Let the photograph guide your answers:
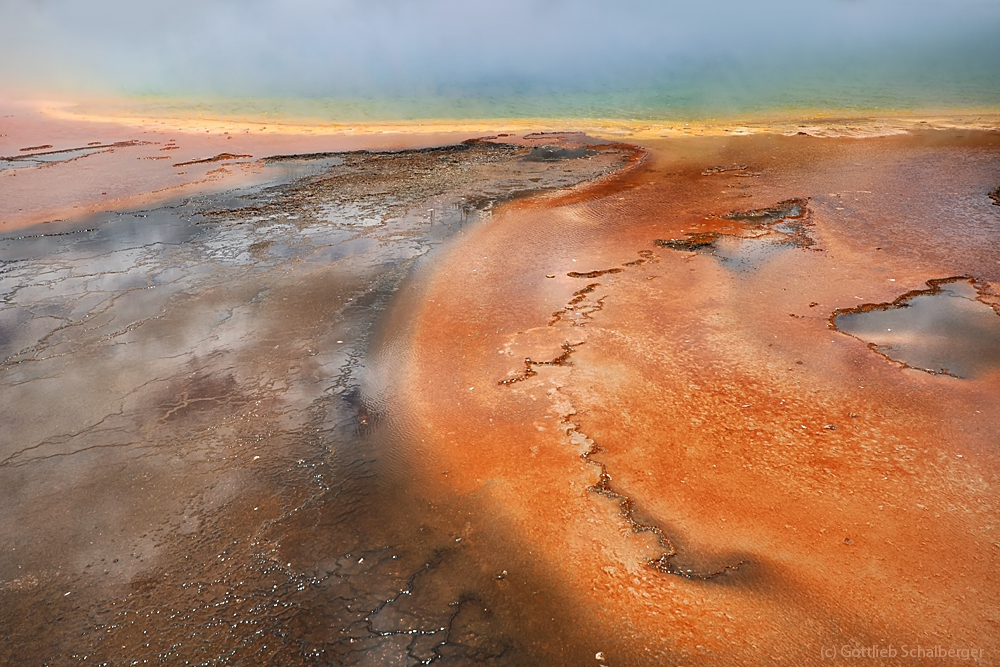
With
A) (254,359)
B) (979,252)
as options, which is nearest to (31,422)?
(254,359)

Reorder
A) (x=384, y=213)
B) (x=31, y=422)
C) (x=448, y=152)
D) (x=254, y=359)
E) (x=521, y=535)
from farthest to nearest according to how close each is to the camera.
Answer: (x=448, y=152), (x=384, y=213), (x=254, y=359), (x=31, y=422), (x=521, y=535)

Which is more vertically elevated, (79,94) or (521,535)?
(79,94)

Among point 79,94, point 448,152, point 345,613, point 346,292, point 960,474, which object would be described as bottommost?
A: point 345,613

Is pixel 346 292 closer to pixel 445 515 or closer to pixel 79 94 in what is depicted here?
pixel 445 515

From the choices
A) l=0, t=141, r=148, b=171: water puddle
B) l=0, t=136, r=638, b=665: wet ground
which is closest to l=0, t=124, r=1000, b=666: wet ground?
l=0, t=136, r=638, b=665: wet ground

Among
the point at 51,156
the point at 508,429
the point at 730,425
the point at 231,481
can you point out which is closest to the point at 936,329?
the point at 730,425

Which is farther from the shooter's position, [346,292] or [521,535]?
[346,292]

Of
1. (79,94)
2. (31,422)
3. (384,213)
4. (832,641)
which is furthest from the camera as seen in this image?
(79,94)
